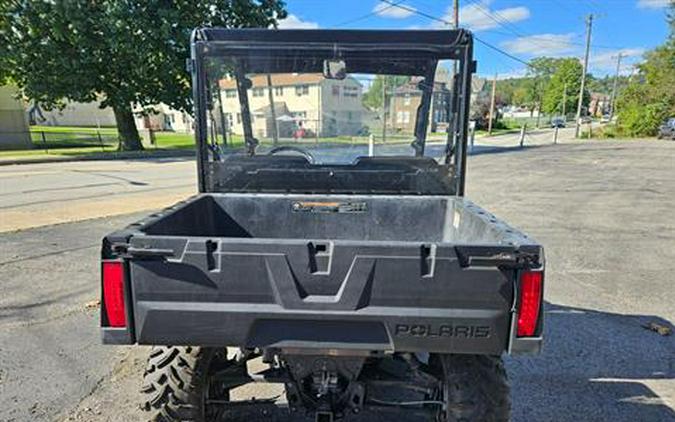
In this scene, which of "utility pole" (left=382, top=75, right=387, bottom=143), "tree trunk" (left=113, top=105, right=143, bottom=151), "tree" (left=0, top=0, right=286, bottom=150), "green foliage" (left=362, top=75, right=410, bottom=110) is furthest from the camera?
"tree trunk" (left=113, top=105, right=143, bottom=151)

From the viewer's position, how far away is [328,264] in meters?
1.99

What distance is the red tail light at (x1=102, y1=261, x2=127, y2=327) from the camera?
2.02 m

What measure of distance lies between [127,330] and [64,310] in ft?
10.6

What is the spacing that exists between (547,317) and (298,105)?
3248 millimetres

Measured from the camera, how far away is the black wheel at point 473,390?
2.24 m

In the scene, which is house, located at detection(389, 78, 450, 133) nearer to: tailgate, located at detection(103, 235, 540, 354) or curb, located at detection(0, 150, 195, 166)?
tailgate, located at detection(103, 235, 540, 354)

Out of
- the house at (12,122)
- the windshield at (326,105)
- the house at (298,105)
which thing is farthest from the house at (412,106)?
the house at (12,122)

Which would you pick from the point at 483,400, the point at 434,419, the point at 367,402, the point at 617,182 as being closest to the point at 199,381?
the point at 367,402

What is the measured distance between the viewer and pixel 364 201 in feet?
11.5

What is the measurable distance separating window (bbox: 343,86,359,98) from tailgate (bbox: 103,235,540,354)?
2.22m

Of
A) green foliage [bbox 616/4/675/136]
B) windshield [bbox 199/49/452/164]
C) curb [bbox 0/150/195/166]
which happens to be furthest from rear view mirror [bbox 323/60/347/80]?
green foliage [bbox 616/4/675/136]

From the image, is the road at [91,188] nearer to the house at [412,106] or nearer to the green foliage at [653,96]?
the house at [412,106]

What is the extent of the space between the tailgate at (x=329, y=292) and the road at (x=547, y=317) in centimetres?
156

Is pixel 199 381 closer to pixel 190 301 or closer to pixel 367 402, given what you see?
pixel 190 301
